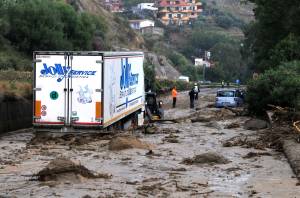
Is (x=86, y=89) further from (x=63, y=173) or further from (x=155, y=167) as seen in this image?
(x=63, y=173)

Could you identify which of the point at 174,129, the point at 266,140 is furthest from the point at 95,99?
the point at 174,129

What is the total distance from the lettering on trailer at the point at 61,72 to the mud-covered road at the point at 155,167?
2.35 metres

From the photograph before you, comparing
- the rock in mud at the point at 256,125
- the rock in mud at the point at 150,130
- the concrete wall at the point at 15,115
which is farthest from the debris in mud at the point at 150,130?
the concrete wall at the point at 15,115

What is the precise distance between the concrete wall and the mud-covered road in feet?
1.72

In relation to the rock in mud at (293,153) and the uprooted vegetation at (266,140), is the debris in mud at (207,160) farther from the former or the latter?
the uprooted vegetation at (266,140)

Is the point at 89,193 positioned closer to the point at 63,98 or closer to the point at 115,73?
the point at 63,98

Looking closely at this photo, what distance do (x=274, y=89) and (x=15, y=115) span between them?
14802 mm

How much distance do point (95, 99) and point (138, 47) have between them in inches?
4057

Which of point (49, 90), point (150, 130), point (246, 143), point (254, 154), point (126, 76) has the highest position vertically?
point (126, 76)

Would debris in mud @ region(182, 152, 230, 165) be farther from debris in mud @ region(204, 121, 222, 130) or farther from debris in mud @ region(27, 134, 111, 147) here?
debris in mud @ region(204, 121, 222, 130)

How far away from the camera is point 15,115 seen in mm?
27219

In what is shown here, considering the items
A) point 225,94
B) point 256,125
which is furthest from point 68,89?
point 225,94

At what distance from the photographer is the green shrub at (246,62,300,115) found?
1336 inches

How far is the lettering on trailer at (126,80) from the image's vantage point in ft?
85.6
